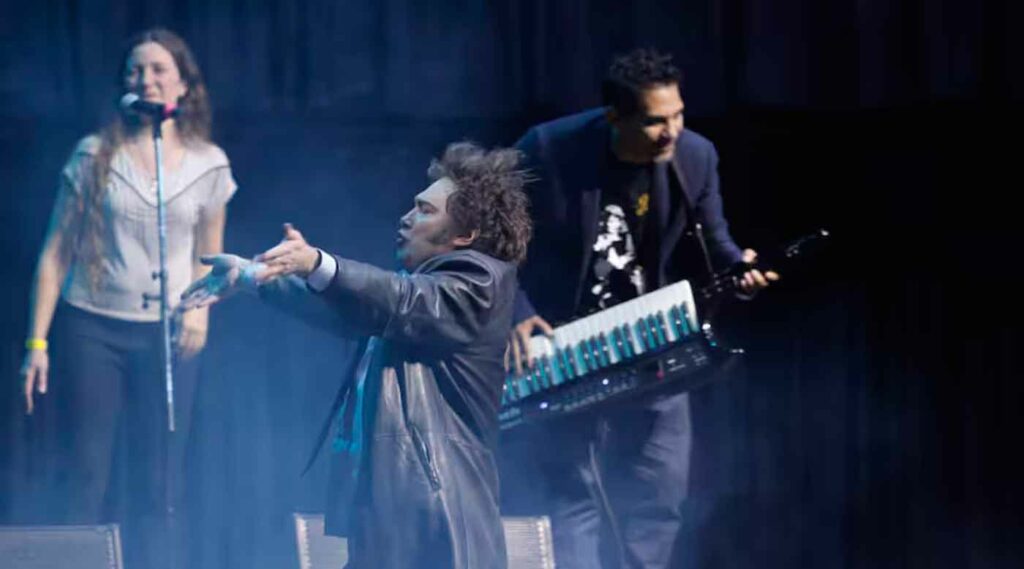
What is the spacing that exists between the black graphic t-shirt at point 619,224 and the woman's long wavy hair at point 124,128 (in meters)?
1.35

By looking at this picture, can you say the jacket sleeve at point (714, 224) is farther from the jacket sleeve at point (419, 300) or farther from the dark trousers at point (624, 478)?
the jacket sleeve at point (419, 300)

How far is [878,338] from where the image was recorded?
5.22 metres

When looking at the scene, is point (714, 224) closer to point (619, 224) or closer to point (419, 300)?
point (619, 224)

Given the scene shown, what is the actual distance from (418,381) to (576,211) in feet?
4.03

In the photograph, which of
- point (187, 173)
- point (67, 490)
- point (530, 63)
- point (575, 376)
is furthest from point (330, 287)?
point (67, 490)

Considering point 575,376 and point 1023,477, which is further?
point 1023,477

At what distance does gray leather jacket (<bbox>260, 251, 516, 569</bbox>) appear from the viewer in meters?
3.37

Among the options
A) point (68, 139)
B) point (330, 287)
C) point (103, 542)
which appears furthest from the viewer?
point (68, 139)

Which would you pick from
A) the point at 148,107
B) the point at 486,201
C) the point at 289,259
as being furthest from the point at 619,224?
the point at 289,259

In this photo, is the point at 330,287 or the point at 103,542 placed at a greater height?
the point at 330,287

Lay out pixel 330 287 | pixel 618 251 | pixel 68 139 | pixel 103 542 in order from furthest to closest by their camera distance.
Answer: pixel 68 139, pixel 618 251, pixel 103 542, pixel 330 287

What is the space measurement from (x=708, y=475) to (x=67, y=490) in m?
2.21

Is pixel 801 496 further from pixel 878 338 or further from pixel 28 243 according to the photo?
pixel 28 243

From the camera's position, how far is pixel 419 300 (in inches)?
134
